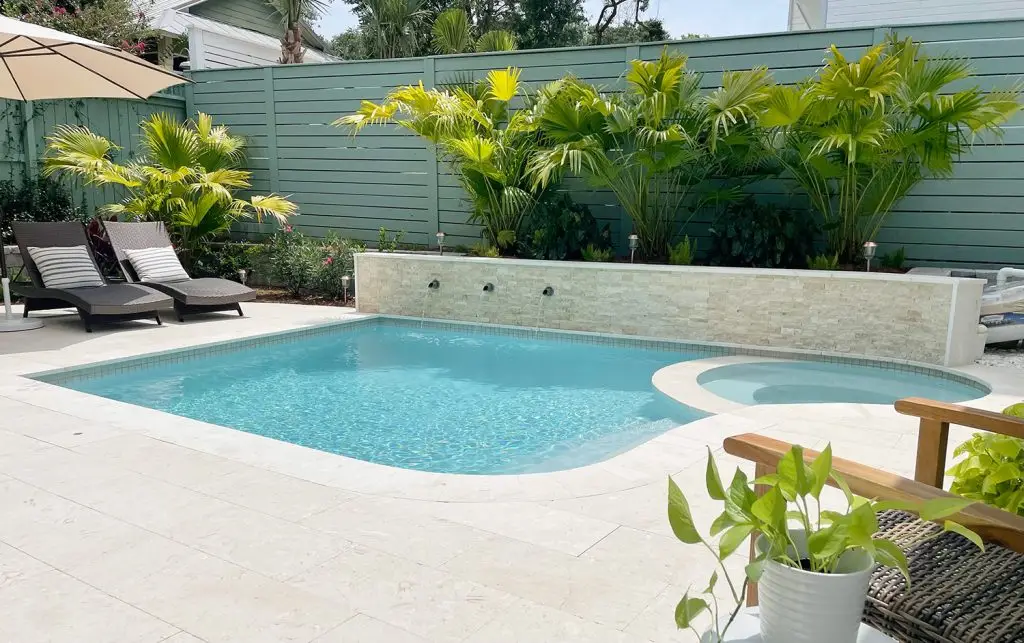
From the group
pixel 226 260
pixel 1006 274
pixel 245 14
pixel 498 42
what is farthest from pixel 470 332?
pixel 245 14

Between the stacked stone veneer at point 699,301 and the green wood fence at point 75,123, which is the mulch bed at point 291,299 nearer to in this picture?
the stacked stone veneer at point 699,301

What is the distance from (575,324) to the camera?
8219 millimetres

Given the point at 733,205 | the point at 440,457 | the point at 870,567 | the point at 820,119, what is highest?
the point at 820,119

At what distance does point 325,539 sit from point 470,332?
19.7 ft

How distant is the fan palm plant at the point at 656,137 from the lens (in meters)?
7.55

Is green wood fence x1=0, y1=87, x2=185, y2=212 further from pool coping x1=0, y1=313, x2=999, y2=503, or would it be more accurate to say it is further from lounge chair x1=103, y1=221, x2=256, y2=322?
pool coping x1=0, y1=313, x2=999, y2=503

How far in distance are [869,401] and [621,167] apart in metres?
3.65

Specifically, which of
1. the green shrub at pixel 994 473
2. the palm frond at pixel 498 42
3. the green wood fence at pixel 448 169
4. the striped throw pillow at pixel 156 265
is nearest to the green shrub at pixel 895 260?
the green wood fence at pixel 448 169

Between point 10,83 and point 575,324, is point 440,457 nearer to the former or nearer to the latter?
point 575,324

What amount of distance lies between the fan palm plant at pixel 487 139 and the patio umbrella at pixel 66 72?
240 cm

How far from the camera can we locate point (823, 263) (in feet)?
24.3

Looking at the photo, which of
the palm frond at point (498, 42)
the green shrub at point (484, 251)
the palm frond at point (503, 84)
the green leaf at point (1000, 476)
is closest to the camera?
the green leaf at point (1000, 476)

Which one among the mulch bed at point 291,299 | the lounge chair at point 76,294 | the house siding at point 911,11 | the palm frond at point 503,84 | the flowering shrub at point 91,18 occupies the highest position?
the flowering shrub at point 91,18

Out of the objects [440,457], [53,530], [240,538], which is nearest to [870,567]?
[240,538]
